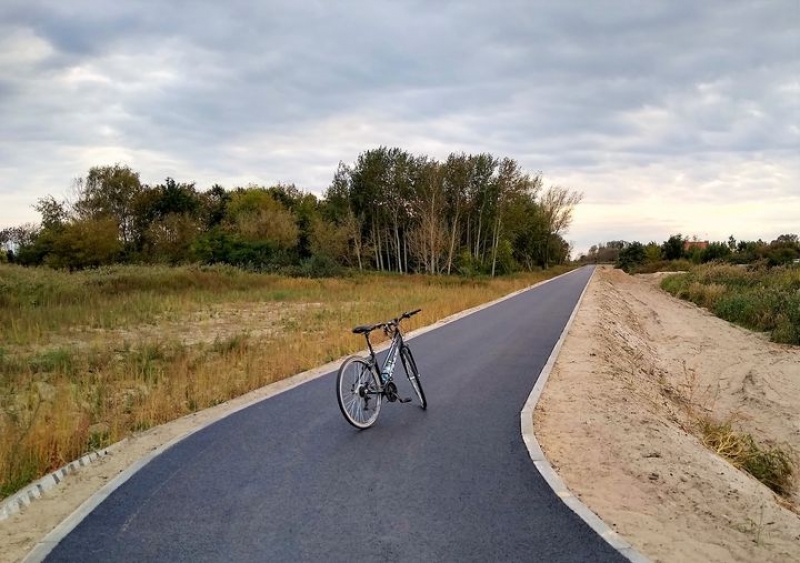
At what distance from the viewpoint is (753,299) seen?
30.2 meters

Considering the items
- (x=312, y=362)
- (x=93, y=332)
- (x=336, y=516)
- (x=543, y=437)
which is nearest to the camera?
(x=336, y=516)

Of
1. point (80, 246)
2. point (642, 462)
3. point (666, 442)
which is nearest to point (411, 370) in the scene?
point (642, 462)

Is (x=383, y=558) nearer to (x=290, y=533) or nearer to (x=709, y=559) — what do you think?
(x=290, y=533)

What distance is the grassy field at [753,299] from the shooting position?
23453 mm

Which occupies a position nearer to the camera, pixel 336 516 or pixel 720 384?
pixel 336 516

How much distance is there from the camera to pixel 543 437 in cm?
704

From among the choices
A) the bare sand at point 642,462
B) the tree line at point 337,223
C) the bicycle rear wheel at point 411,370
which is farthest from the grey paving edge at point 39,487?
the tree line at point 337,223

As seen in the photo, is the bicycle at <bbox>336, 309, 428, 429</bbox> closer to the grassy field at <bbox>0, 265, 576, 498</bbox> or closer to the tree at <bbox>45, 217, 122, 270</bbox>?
the grassy field at <bbox>0, 265, 576, 498</bbox>

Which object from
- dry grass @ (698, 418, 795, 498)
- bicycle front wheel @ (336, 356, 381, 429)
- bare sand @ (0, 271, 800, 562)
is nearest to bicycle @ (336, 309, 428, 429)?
bicycle front wheel @ (336, 356, 381, 429)

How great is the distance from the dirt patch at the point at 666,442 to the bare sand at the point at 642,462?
2cm

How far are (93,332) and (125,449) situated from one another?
11.8 m

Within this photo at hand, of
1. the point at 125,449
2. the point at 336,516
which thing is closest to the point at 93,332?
the point at 125,449

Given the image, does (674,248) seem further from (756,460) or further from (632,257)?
(756,460)

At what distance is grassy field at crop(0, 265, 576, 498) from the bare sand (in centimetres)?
63
